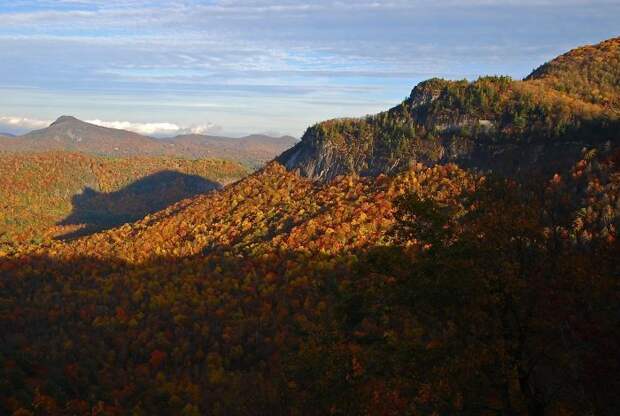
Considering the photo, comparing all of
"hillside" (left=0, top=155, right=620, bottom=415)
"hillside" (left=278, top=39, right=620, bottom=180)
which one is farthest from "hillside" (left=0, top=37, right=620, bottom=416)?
"hillside" (left=278, top=39, right=620, bottom=180)

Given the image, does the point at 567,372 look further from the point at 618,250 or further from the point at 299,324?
the point at 299,324

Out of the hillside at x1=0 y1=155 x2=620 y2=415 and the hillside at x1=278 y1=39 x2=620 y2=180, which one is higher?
the hillside at x1=278 y1=39 x2=620 y2=180

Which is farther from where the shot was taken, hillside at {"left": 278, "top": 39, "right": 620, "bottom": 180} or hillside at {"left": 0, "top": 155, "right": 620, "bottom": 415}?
hillside at {"left": 278, "top": 39, "right": 620, "bottom": 180}

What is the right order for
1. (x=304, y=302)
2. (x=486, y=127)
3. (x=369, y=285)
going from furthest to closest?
(x=486, y=127) → (x=304, y=302) → (x=369, y=285)

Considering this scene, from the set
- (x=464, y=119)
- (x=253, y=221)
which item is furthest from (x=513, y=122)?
(x=253, y=221)

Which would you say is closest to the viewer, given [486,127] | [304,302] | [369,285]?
[369,285]

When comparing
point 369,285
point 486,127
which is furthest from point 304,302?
point 486,127

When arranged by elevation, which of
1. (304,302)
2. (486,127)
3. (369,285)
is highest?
(486,127)

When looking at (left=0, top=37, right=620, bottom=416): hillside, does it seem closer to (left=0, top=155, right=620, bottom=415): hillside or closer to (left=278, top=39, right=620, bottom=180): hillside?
(left=0, top=155, right=620, bottom=415): hillside

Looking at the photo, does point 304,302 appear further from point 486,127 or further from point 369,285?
point 486,127
